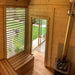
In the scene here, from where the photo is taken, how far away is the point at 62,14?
2465 millimetres

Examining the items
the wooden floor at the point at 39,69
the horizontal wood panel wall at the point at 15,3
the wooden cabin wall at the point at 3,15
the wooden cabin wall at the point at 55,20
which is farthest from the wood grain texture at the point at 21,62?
the horizontal wood panel wall at the point at 15,3

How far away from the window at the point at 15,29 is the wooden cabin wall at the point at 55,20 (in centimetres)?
43

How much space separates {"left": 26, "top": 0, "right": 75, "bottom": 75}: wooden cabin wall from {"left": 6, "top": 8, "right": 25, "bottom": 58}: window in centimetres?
43

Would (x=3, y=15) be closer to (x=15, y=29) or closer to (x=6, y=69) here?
(x=15, y=29)

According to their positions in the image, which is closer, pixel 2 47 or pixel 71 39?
Answer: pixel 71 39

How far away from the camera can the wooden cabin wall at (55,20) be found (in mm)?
2449

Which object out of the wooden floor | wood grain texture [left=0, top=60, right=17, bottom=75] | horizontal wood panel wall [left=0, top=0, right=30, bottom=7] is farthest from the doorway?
wood grain texture [left=0, top=60, right=17, bottom=75]

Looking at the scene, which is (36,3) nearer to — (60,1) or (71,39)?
(60,1)

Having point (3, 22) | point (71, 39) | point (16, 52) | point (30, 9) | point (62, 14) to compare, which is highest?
point (30, 9)

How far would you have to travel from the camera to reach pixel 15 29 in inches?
114

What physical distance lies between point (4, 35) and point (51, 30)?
4.44 ft

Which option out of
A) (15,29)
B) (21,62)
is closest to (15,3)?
(15,29)

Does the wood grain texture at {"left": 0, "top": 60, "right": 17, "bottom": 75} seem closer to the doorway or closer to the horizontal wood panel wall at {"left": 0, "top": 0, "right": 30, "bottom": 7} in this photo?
the horizontal wood panel wall at {"left": 0, "top": 0, "right": 30, "bottom": 7}

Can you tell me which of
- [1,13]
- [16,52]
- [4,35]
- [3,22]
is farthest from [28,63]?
[1,13]
